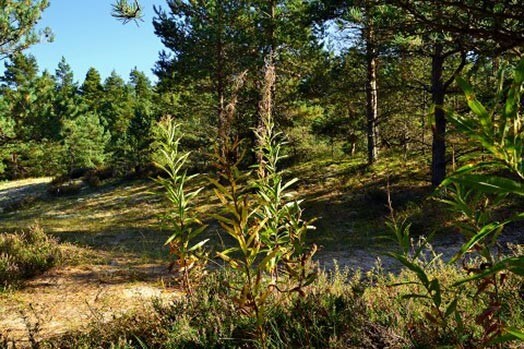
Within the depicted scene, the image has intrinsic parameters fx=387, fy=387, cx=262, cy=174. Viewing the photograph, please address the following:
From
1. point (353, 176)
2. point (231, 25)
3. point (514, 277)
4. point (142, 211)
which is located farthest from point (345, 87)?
point (514, 277)

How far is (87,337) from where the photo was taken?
348cm

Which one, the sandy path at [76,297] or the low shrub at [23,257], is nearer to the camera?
the sandy path at [76,297]

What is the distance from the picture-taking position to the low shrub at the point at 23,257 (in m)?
6.39

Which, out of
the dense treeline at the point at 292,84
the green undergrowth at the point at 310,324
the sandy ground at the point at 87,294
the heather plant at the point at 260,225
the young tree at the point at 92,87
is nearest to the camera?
the heather plant at the point at 260,225

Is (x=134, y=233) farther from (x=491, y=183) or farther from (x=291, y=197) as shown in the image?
(x=491, y=183)

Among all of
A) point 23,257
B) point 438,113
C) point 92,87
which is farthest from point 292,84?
point 92,87

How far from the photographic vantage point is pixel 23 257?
23.0 ft

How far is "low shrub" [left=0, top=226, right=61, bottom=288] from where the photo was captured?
21.0ft

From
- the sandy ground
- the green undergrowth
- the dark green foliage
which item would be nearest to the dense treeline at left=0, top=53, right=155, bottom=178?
the dark green foliage

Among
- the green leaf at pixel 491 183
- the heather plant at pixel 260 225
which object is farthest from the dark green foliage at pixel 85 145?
the green leaf at pixel 491 183

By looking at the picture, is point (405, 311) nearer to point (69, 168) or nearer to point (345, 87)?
point (345, 87)

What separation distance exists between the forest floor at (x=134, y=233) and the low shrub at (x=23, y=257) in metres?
0.23

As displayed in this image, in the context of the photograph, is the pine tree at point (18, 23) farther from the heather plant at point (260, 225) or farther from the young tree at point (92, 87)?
the young tree at point (92, 87)

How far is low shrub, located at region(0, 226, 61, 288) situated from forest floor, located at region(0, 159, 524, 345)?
23 cm
